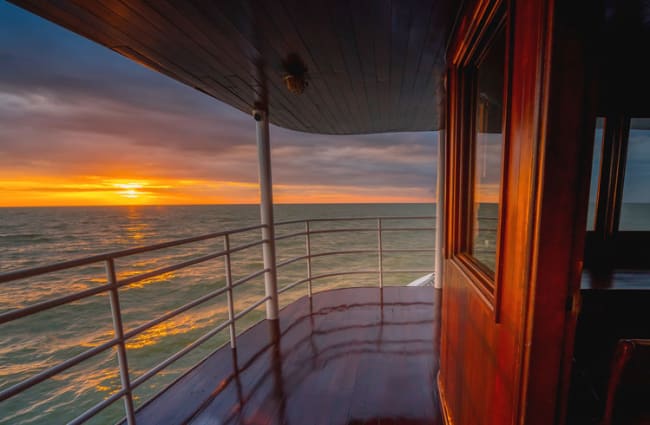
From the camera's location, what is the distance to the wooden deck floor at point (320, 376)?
4.58ft

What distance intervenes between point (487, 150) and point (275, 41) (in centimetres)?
118

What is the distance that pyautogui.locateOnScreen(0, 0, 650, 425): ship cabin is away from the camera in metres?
0.51

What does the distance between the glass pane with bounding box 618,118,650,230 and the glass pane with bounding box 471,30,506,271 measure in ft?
4.16

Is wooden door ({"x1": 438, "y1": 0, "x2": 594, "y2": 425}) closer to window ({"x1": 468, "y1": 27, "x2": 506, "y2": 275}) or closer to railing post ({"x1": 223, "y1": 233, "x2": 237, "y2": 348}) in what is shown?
window ({"x1": 468, "y1": 27, "x2": 506, "y2": 275})

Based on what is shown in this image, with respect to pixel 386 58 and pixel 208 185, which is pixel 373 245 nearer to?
→ pixel 208 185

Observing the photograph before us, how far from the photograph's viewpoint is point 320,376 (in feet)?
5.55

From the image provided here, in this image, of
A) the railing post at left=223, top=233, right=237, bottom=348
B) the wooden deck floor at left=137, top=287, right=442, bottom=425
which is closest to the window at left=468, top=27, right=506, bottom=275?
the wooden deck floor at left=137, top=287, right=442, bottom=425

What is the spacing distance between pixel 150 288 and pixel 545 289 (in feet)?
39.6

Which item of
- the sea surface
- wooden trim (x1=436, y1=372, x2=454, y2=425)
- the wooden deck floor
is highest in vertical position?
wooden trim (x1=436, y1=372, x2=454, y2=425)

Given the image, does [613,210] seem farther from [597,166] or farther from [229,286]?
[229,286]

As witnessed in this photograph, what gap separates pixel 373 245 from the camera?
17812 mm

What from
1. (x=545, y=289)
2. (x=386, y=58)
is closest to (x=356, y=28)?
(x=386, y=58)

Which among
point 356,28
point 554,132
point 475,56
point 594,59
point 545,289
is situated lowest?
point 545,289

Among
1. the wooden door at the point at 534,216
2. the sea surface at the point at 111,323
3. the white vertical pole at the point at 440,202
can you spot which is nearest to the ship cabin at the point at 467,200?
the wooden door at the point at 534,216
